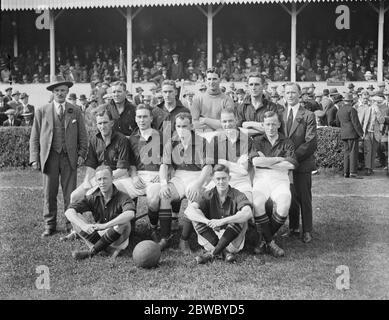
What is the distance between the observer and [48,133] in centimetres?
771

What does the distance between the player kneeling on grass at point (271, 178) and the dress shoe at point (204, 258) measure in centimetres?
60

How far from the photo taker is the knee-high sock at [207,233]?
21.4 feet

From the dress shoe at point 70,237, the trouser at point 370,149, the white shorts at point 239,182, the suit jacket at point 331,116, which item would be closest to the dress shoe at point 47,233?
the dress shoe at point 70,237

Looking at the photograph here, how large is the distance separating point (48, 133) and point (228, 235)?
9.77ft

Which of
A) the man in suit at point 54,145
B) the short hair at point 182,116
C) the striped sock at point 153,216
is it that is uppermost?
the short hair at point 182,116

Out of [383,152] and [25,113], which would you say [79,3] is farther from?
[383,152]

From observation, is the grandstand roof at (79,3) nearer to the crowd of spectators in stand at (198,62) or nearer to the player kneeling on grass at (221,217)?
the crowd of spectators in stand at (198,62)

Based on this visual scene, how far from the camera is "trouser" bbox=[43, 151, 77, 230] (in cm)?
774

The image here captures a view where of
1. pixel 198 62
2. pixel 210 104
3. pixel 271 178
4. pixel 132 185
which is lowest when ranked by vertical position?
pixel 132 185

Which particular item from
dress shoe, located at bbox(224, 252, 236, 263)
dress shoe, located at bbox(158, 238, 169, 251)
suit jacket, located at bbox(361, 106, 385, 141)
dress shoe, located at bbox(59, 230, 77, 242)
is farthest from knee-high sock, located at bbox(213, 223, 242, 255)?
suit jacket, located at bbox(361, 106, 385, 141)

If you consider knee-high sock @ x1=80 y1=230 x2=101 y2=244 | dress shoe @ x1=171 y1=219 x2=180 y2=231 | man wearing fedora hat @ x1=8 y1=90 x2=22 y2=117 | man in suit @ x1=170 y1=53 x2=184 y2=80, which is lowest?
dress shoe @ x1=171 y1=219 x2=180 y2=231

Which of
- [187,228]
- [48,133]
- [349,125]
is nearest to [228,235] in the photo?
[187,228]

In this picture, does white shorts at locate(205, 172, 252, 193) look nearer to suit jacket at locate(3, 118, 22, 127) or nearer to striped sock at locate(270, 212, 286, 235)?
striped sock at locate(270, 212, 286, 235)

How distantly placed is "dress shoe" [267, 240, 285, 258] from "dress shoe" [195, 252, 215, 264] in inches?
28.9
